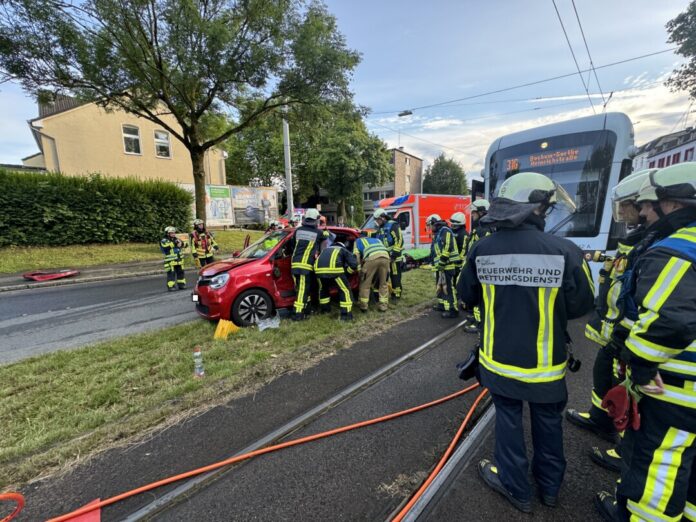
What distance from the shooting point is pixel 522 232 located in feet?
6.22

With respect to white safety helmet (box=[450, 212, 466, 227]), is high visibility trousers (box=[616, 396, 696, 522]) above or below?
below

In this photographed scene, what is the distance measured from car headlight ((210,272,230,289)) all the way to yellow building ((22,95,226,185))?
570 inches

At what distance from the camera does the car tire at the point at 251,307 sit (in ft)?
17.4

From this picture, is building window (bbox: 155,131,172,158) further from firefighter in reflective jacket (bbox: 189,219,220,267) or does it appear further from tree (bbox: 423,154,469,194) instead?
tree (bbox: 423,154,469,194)

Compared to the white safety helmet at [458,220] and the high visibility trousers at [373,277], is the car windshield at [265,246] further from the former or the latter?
the white safety helmet at [458,220]

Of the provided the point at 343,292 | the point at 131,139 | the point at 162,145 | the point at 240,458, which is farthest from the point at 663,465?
the point at 162,145

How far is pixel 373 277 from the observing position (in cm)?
627

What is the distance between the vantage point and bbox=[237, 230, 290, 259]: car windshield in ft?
19.2

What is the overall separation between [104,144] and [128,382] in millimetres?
22170

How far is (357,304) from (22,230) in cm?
1372

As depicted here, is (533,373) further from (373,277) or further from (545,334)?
(373,277)

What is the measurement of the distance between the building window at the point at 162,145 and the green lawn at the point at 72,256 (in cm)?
1015

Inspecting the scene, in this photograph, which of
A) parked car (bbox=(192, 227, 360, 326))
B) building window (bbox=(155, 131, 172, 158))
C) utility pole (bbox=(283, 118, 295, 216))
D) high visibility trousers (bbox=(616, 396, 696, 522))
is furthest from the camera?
building window (bbox=(155, 131, 172, 158))

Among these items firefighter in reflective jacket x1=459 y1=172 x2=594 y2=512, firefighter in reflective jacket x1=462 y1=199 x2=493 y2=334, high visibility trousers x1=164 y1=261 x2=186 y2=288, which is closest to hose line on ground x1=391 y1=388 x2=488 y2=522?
firefighter in reflective jacket x1=459 y1=172 x2=594 y2=512
